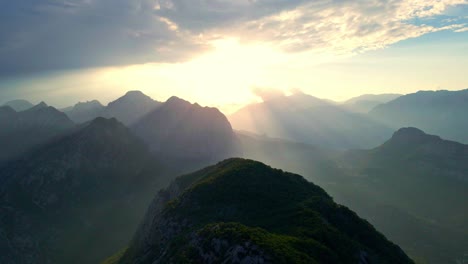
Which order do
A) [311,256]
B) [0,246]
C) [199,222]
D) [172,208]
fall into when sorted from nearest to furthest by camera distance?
1. [311,256]
2. [199,222]
3. [172,208]
4. [0,246]

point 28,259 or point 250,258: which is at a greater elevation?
point 250,258

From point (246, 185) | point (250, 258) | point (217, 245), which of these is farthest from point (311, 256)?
point (246, 185)

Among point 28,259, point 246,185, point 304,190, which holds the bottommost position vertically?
point 28,259

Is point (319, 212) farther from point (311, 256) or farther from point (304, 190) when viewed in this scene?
point (311, 256)

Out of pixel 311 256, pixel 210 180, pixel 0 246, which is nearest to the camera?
pixel 311 256

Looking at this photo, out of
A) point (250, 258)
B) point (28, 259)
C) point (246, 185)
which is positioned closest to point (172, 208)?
point (246, 185)

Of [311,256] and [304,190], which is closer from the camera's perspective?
[311,256]
